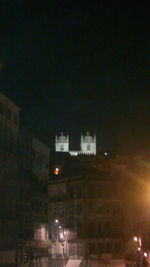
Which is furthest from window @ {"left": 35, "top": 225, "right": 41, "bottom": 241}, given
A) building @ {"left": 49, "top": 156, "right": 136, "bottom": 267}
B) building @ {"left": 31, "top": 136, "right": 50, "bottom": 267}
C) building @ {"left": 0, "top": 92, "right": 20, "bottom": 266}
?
building @ {"left": 49, "top": 156, "right": 136, "bottom": 267}

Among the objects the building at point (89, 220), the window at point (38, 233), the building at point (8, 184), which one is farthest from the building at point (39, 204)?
the building at point (89, 220)

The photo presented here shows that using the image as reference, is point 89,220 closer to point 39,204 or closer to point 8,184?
point 39,204

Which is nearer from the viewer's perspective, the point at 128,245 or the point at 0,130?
the point at 0,130

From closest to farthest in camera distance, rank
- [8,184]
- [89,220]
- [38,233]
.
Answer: [8,184] < [38,233] < [89,220]

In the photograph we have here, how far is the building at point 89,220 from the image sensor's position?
8406 centimetres

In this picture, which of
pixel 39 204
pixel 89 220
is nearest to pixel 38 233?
pixel 39 204

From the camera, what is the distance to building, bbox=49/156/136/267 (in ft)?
276

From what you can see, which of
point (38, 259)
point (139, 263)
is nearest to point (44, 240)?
point (38, 259)

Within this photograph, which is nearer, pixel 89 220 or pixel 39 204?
pixel 39 204

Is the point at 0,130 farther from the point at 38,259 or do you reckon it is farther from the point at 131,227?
the point at 131,227

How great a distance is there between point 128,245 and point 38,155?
21675 millimetres

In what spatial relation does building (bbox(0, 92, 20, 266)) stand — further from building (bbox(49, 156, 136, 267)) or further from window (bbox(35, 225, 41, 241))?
building (bbox(49, 156, 136, 267))

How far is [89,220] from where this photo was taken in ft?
283

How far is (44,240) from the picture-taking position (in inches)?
2923
